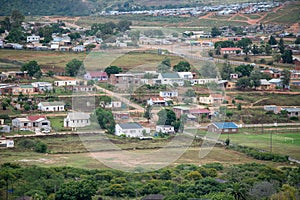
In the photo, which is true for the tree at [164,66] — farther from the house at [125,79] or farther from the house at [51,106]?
the house at [51,106]

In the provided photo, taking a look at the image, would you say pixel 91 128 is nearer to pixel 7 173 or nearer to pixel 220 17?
pixel 7 173

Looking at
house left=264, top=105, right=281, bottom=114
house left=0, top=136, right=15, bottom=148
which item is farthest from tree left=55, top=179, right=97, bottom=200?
house left=264, top=105, right=281, bottom=114

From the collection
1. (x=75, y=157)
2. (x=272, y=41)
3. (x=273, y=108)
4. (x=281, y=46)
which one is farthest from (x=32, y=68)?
(x=272, y=41)

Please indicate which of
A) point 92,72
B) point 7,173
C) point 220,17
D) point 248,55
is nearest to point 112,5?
point 220,17

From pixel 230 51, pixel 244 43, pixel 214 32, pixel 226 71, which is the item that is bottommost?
pixel 226 71

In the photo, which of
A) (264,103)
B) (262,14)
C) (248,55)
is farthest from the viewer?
(262,14)

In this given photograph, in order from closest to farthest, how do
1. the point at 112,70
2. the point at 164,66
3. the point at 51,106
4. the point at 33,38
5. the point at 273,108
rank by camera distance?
the point at 51,106
the point at 273,108
the point at 112,70
the point at 164,66
the point at 33,38

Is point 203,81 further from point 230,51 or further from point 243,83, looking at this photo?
point 230,51
